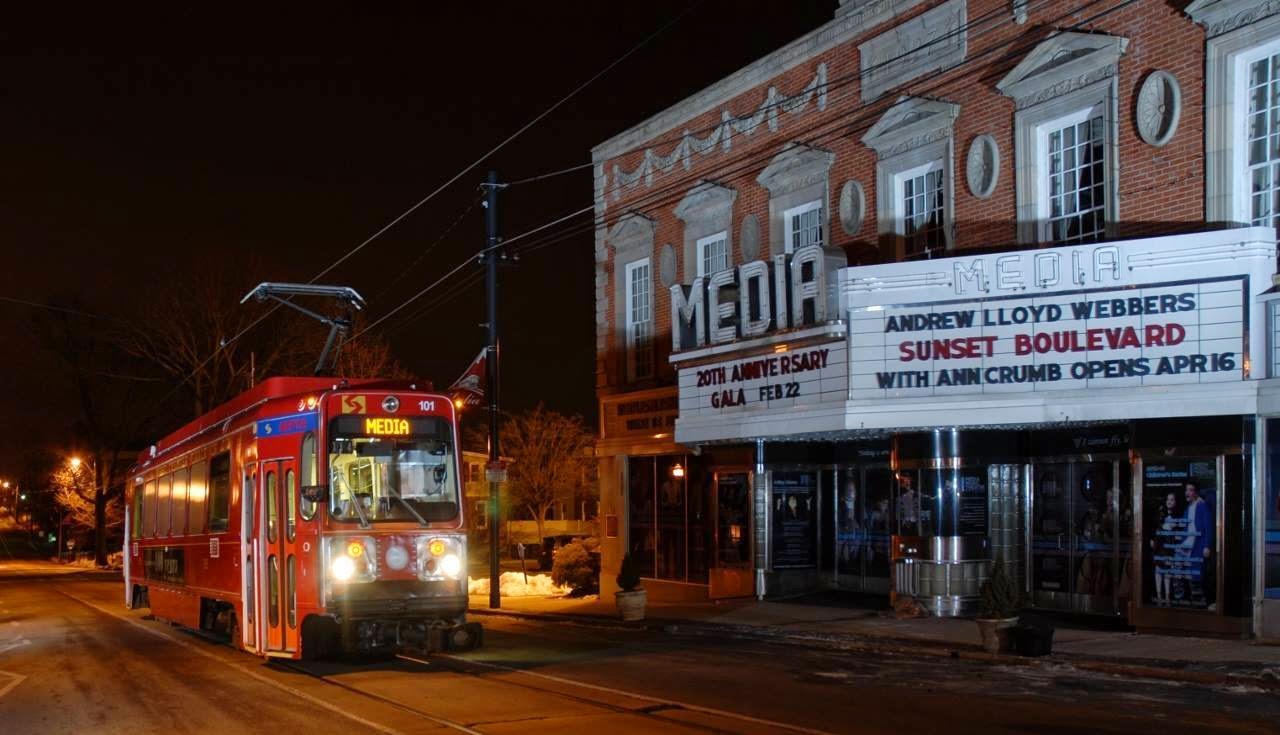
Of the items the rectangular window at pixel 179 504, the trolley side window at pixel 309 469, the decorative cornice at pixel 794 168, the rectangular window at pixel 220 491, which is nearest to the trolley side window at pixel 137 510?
the rectangular window at pixel 179 504

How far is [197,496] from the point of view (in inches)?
797

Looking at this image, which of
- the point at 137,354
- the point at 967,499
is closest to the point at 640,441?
the point at 967,499

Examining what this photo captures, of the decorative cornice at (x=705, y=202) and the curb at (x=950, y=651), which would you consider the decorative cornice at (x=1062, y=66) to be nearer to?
the decorative cornice at (x=705, y=202)

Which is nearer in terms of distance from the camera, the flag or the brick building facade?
the brick building facade

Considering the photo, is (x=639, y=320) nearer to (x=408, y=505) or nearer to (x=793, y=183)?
(x=793, y=183)

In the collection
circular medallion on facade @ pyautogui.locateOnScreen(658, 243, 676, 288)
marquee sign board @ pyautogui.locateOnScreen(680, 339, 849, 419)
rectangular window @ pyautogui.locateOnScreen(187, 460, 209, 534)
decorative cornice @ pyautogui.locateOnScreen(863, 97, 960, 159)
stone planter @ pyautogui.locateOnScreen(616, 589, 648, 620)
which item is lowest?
stone planter @ pyautogui.locateOnScreen(616, 589, 648, 620)

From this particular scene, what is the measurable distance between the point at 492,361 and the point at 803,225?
7.97m

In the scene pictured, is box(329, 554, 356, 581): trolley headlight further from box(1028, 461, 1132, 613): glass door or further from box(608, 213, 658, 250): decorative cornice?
box(608, 213, 658, 250): decorative cornice

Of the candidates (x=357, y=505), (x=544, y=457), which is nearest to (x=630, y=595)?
(x=357, y=505)

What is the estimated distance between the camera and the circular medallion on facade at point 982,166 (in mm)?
20578

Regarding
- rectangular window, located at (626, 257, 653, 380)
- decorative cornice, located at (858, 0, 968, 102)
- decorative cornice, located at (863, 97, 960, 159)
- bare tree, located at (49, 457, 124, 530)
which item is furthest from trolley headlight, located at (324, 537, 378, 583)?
bare tree, located at (49, 457, 124, 530)

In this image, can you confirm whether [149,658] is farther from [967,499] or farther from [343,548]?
[967,499]

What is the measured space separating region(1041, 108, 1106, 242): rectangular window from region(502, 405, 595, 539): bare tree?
4903 cm

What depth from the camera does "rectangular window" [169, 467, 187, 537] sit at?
21266mm
